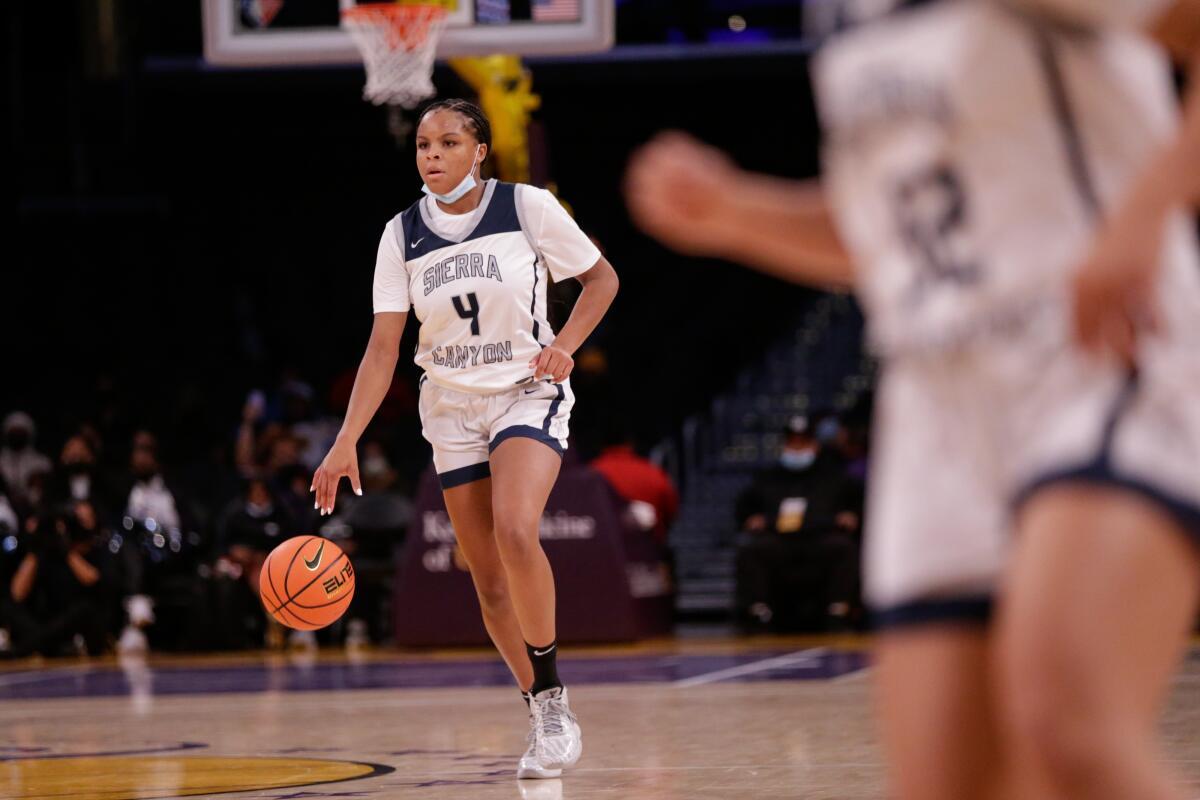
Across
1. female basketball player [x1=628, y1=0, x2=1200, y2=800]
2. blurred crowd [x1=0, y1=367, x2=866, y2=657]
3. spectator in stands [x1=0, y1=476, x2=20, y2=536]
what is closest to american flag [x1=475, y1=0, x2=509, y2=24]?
blurred crowd [x1=0, y1=367, x2=866, y2=657]

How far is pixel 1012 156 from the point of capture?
2340 millimetres

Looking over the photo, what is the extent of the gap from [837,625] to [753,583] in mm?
739

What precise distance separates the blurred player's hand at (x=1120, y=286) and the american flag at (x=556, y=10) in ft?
32.1

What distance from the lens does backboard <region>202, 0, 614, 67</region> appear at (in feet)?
38.0

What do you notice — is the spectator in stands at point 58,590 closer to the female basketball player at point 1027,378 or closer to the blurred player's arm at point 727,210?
the blurred player's arm at point 727,210

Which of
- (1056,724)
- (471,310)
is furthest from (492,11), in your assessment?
(1056,724)

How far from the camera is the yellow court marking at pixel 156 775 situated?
589 centimetres

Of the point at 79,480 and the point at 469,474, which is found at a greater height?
the point at 469,474

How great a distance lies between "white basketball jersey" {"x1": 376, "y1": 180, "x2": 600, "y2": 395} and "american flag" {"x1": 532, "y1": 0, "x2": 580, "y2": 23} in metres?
5.58

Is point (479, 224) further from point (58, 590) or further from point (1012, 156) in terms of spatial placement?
point (58, 590)

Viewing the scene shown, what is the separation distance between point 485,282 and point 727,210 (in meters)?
3.52

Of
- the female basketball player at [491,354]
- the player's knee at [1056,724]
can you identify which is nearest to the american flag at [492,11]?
the female basketball player at [491,354]

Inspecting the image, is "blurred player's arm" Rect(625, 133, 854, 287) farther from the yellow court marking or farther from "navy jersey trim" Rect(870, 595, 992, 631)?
the yellow court marking

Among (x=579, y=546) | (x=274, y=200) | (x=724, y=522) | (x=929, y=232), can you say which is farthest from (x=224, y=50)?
(x=274, y=200)
